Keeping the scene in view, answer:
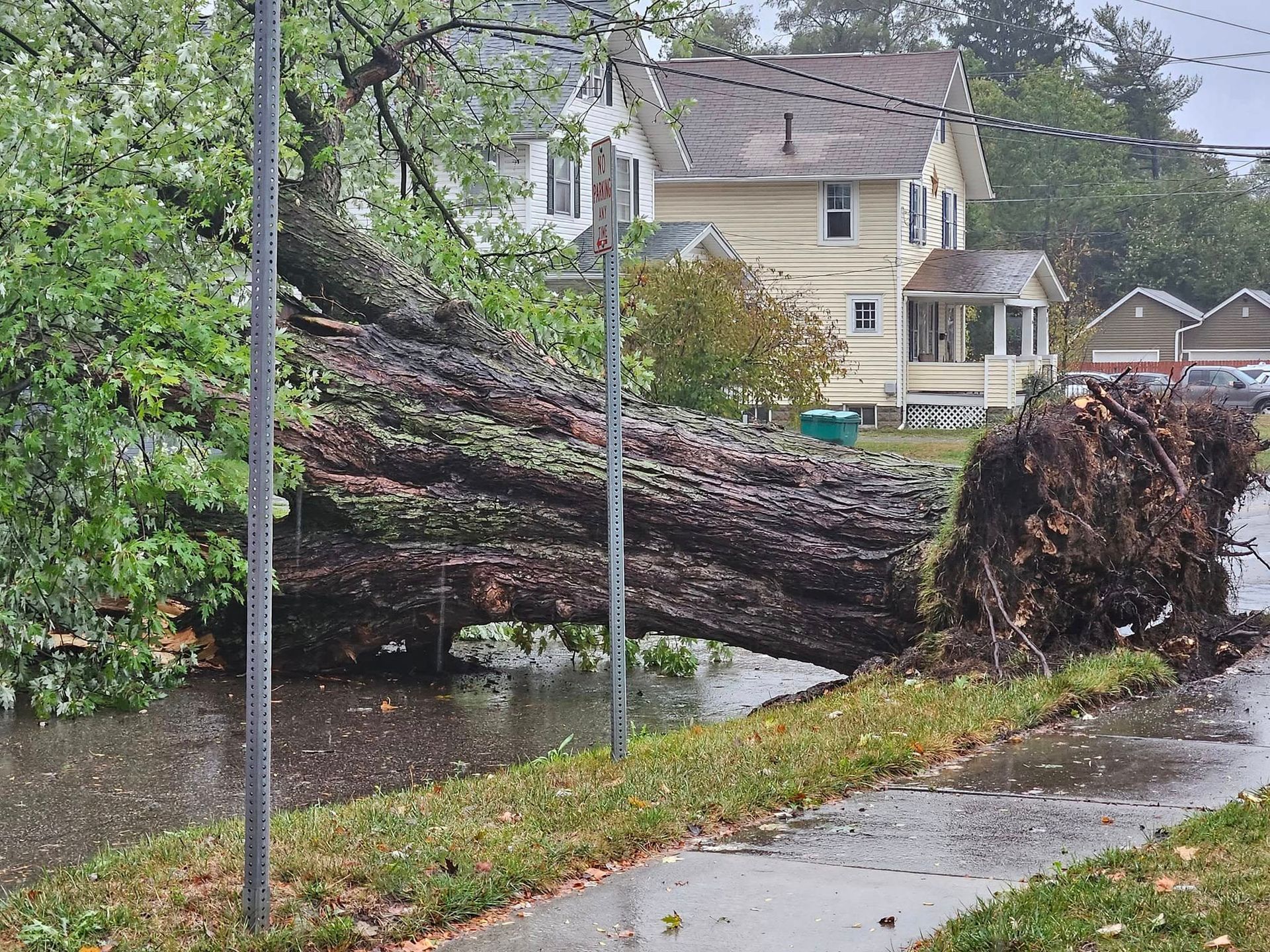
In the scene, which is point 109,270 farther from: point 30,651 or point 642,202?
point 642,202

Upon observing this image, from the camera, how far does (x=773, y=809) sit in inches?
226

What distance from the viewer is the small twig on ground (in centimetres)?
812

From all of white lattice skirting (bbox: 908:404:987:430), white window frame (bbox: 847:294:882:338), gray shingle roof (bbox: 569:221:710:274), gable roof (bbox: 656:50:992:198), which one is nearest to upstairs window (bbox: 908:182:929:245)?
gable roof (bbox: 656:50:992:198)

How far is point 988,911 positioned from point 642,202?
30029 millimetres

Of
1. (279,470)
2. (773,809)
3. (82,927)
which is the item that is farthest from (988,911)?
(279,470)

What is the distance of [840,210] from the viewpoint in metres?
36.4

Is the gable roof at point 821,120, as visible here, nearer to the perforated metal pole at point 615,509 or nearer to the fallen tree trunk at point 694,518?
the fallen tree trunk at point 694,518

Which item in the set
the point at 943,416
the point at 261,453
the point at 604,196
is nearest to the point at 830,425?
the point at 943,416

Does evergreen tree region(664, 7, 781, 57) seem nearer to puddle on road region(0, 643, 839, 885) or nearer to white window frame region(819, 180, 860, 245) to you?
white window frame region(819, 180, 860, 245)

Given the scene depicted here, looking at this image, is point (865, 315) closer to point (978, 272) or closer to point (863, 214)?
point (863, 214)

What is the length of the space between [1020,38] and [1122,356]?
18.8 metres

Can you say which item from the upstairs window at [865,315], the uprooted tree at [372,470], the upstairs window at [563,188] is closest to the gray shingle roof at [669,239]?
the upstairs window at [563,188]

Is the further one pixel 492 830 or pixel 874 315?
pixel 874 315

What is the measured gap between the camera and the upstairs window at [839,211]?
36344 millimetres
